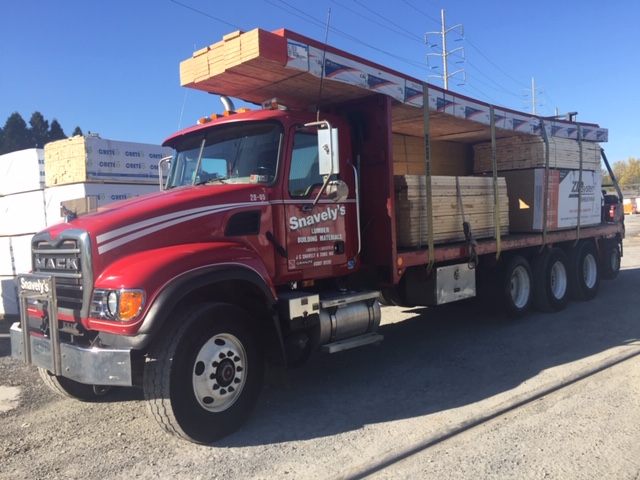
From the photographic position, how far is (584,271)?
34.2 feet

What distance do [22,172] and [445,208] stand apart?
301 inches

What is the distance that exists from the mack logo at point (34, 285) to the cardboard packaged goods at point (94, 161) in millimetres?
4677

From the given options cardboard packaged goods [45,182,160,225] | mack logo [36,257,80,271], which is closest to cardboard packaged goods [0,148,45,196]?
cardboard packaged goods [45,182,160,225]

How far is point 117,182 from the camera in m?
9.44

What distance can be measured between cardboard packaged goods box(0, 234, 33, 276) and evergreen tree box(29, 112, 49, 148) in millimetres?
48130

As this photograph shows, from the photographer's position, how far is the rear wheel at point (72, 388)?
495 cm

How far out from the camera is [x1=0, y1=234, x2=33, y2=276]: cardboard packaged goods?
924 centimetres

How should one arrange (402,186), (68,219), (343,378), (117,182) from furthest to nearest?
(117,182), (402,186), (343,378), (68,219)

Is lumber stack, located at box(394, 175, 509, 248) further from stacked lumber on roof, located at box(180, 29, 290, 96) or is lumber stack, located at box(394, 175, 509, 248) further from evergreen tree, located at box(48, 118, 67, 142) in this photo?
evergreen tree, located at box(48, 118, 67, 142)

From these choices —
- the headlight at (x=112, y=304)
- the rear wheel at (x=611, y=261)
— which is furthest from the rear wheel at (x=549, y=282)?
the headlight at (x=112, y=304)

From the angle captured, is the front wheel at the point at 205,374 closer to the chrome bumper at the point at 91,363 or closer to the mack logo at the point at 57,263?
the chrome bumper at the point at 91,363

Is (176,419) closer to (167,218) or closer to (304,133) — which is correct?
(167,218)

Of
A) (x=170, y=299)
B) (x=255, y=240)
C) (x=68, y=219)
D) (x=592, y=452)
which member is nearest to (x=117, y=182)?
(x=68, y=219)

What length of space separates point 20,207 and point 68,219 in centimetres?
587
